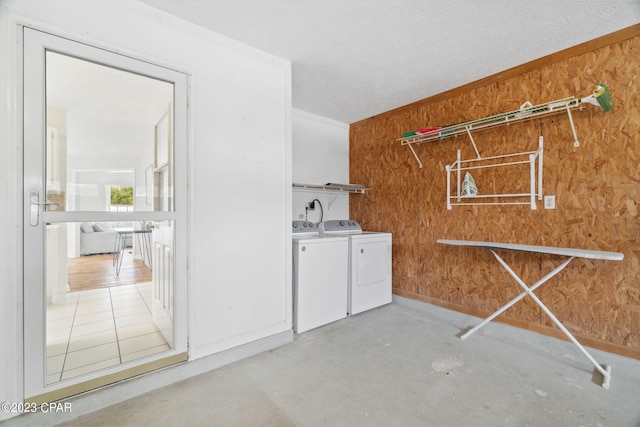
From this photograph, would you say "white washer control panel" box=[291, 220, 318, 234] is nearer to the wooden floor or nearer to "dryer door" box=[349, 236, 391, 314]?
"dryer door" box=[349, 236, 391, 314]

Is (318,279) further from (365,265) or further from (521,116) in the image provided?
(521,116)

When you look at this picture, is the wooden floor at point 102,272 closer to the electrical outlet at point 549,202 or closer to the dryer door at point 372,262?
the dryer door at point 372,262

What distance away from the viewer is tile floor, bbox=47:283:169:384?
1.63 m

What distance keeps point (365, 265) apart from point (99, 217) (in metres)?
2.45

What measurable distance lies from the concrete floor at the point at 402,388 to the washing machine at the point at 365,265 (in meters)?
0.62

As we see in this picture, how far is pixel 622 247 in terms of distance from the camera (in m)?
2.04

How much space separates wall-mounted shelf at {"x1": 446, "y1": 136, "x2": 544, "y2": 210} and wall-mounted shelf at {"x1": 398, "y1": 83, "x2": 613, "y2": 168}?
5.5 inches

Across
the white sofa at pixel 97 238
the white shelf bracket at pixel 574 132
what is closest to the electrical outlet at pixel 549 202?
the white shelf bracket at pixel 574 132

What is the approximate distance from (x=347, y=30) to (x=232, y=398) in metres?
2.64

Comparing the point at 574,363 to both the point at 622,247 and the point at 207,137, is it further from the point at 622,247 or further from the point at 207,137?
the point at 207,137

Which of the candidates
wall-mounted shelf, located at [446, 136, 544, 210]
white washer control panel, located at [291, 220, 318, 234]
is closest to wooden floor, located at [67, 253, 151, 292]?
white washer control panel, located at [291, 220, 318, 234]

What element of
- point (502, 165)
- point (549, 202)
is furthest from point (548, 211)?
point (502, 165)

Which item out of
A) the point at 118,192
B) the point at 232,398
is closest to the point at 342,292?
the point at 232,398

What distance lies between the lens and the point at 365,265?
3.18 m
